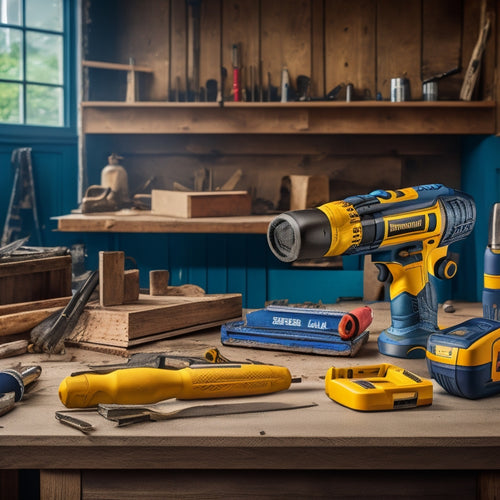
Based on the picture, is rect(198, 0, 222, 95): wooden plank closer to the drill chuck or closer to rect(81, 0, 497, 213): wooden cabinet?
rect(81, 0, 497, 213): wooden cabinet

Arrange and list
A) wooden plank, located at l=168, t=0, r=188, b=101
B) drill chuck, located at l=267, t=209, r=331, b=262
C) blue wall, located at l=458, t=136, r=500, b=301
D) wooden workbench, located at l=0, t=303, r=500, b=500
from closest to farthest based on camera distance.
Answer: wooden workbench, located at l=0, t=303, r=500, b=500, drill chuck, located at l=267, t=209, r=331, b=262, blue wall, located at l=458, t=136, r=500, b=301, wooden plank, located at l=168, t=0, r=188, b=101

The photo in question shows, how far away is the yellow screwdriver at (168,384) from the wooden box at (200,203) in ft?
7.81


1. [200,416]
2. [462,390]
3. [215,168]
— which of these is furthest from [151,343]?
[215,168]

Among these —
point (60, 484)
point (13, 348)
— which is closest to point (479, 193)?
point (13, 348)

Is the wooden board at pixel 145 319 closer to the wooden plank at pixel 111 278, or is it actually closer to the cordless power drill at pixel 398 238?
the wooden plank at pixel 111 278

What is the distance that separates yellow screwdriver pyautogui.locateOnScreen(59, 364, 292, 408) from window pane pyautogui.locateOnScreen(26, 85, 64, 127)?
3442 mm

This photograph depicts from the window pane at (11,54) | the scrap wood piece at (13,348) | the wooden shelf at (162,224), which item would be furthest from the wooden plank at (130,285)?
the window pane at (11,54)

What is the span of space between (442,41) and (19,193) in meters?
2.44

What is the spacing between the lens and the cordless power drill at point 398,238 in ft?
4.36

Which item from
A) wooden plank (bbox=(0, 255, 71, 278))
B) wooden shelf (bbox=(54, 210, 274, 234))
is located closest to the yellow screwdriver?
wooden plank (bbox=(0, 255, 71, 278))

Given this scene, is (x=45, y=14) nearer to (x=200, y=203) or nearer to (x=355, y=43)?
(x=200, y=203)

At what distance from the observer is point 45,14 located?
14.0 feet

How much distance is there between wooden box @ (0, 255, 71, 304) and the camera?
1616 millimetres

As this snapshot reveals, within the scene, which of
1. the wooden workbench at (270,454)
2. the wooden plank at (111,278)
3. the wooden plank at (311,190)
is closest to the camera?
the wooden workbench at (270,454)
